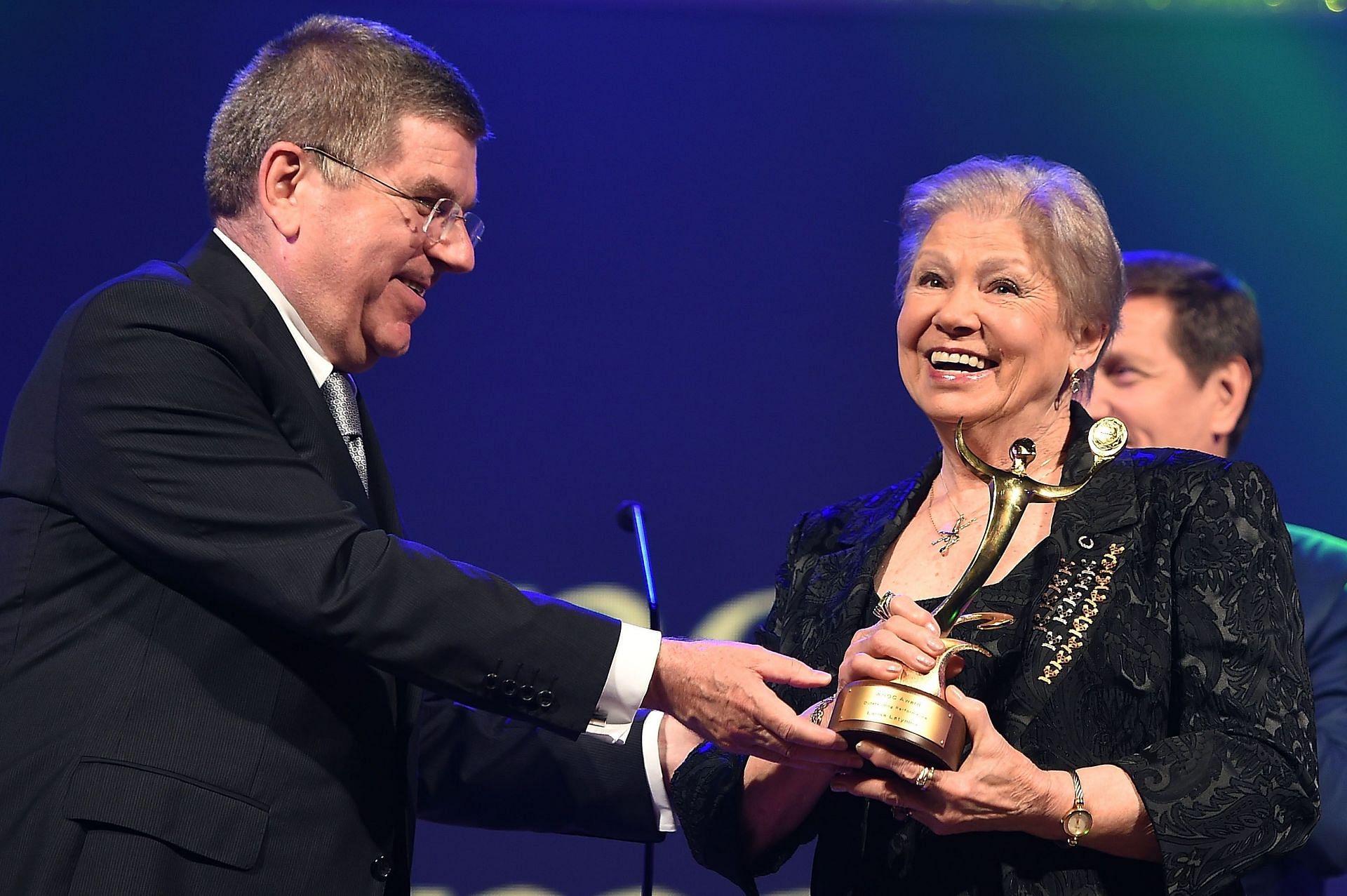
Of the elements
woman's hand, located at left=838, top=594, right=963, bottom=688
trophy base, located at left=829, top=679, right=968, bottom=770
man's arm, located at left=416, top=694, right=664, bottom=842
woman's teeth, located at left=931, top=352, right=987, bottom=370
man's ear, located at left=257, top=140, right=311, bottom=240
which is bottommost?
man's arm, located at left=416, top=694, right=664, bottom=842

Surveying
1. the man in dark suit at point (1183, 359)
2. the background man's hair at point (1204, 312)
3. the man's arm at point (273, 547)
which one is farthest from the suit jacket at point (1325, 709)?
the man's arm at point (273, 547)

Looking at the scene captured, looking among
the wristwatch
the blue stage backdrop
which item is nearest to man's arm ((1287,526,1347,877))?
the blue stage backdrop

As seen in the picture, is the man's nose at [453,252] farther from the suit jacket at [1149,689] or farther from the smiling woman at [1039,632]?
the suit jacket at [1149,689]

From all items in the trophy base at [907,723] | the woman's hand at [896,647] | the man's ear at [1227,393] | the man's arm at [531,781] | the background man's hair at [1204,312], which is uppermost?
the background man's hair at [1204,312]

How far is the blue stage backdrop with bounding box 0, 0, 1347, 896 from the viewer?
11.5 ft

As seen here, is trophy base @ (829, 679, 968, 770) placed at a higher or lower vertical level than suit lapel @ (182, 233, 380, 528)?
lower

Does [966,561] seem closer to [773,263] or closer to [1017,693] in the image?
[1017,693]

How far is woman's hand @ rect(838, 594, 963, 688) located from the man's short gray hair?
108 cm

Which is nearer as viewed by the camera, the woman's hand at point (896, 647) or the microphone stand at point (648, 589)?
the woman's hand at point (896, 647)

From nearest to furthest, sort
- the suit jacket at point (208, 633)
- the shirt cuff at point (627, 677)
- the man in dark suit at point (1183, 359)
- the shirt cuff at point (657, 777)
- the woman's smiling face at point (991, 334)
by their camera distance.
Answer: the suit jacket at point (208, 633) < the shirt cuff at point (627, 677) < the woman's smiling face at point (991, 334) < the shirt cuff at point (657, 777) < the man in dark suit at point (1183, 359)

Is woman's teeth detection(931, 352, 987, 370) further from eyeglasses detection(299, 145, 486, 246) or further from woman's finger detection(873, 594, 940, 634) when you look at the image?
eyeglasses detection(299, 145, 486, 246)

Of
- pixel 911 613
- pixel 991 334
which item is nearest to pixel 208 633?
pixel 911 613

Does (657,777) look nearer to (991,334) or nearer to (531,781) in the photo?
(531,781)

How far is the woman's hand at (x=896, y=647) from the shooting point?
1.72 meters
